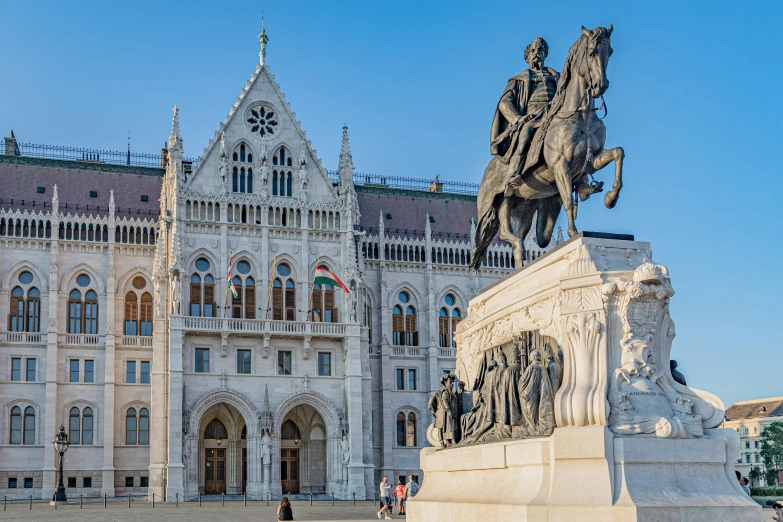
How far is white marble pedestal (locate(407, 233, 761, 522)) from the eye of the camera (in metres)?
10.1

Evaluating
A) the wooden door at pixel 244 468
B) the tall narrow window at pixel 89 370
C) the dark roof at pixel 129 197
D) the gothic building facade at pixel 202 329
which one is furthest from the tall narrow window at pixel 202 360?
the dark roof at pixel 129 197

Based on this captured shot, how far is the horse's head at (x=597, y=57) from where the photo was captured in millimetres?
12070

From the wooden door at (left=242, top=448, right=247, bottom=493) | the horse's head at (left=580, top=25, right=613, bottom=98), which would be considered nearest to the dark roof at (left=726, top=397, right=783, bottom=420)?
the wooden door at (left=242, top=448, right=247, bottom=493)

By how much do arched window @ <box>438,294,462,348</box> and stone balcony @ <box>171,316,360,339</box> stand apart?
28.2ft

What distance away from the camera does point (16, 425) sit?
50188 millimetres

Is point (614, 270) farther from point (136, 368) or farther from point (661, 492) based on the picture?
point (136, 368)

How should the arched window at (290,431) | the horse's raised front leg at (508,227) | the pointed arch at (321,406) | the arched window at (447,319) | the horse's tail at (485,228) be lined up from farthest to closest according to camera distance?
1. the arched window at (447,319)
2. the arched window at (290,431)
3. the pointed arch at (321,406)
4. the horse's tail at (485,228)
5. the horse's raised front leg at (508,227)

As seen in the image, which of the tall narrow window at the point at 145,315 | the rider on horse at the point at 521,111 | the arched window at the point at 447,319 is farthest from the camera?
the arched window at the point at 447,319

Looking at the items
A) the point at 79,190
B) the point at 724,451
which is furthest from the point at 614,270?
the point at 79,190

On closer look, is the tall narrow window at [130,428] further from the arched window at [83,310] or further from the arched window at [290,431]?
the arched window at [290,431]

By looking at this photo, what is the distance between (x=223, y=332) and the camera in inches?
1941

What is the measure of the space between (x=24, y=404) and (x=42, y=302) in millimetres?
5356

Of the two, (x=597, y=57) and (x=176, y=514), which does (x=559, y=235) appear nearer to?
(x=176, y=514)

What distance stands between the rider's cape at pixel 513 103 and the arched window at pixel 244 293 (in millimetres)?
37424
